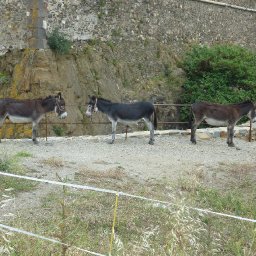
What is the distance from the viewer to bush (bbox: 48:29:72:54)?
729 inches

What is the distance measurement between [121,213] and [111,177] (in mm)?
2274

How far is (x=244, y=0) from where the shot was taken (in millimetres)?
30000

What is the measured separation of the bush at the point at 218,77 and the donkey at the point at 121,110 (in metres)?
8.21

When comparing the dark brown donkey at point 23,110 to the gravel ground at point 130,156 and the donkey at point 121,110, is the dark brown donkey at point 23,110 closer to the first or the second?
the gravel ground at point 130,156

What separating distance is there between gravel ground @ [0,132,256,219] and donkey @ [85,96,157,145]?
2.11 ft

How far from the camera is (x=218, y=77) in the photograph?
23.5 metres

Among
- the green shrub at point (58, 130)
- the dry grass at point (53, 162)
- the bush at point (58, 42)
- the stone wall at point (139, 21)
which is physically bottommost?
the green shrub at point (58, 130)

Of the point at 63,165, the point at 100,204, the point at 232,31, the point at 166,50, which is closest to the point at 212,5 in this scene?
the point at 232,31

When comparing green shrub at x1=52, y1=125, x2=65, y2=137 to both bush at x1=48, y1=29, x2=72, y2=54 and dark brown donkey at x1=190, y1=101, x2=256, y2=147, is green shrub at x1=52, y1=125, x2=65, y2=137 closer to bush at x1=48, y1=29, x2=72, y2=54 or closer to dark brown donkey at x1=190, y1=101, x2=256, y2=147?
bush at x1=48, y1=29, x2=72, y2=54

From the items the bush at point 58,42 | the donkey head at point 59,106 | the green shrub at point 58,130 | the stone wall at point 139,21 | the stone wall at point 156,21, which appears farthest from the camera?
the stone wall at point 156,21

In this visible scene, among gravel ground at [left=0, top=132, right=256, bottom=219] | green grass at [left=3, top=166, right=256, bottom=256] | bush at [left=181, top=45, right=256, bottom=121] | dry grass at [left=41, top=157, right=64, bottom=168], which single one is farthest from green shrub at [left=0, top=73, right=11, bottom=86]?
green grass at [left=3, top=166, right=256, bottom=256]

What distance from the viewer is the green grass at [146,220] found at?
206 inches

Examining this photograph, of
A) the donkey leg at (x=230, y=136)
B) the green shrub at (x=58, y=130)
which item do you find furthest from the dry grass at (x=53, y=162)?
the green shrub at (x=58, y=130)

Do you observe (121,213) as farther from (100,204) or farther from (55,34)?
(55,34)
